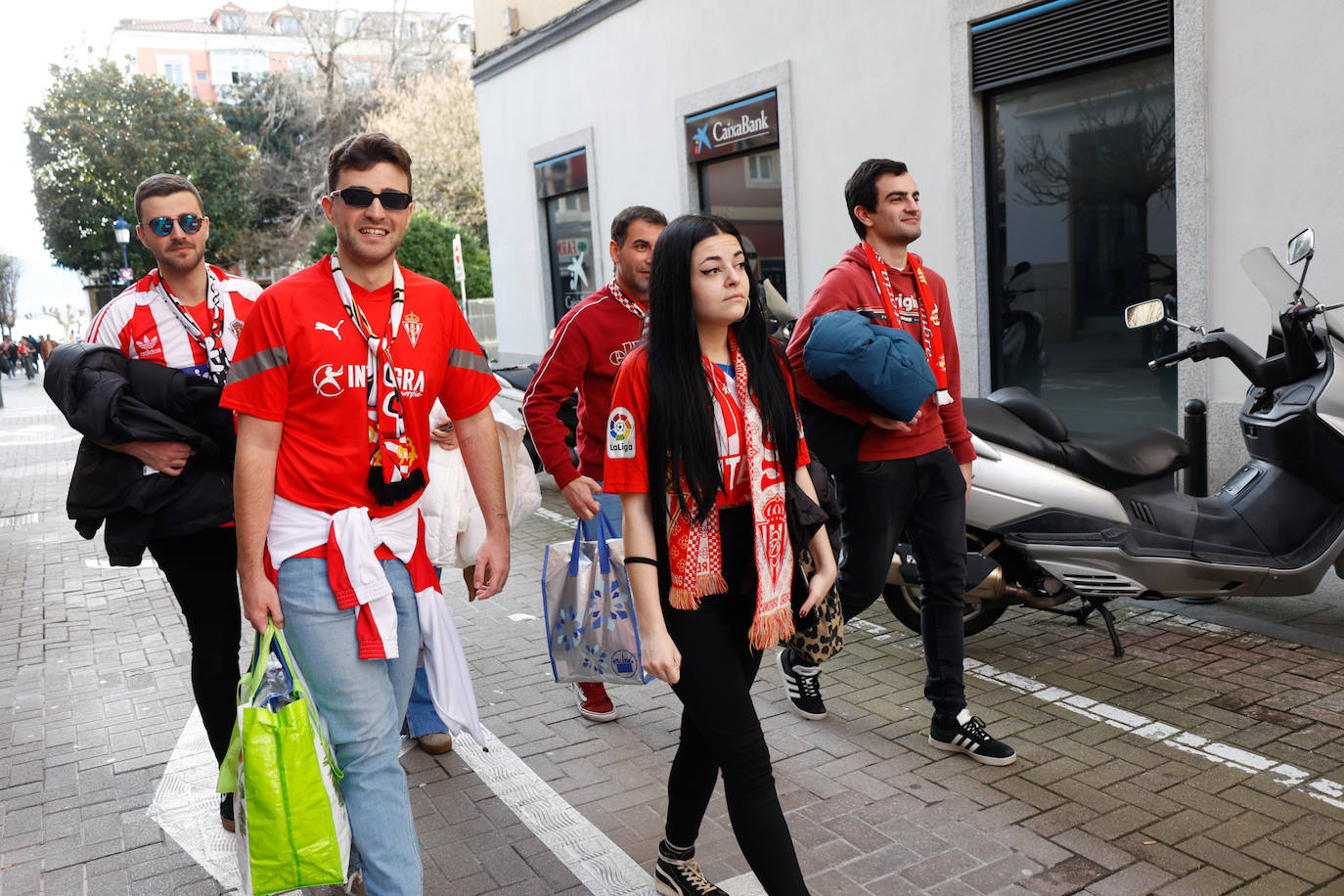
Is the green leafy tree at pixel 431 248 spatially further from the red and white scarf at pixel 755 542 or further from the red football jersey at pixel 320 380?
the red and white scarf at pixel 755 542

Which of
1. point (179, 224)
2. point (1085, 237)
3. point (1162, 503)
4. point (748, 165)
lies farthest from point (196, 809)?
point (748, 165)

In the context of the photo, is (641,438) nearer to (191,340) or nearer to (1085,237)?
(191,340)

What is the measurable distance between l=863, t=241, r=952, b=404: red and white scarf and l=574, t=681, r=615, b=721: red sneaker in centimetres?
178

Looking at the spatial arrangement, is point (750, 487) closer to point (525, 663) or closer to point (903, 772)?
point (903, 772)

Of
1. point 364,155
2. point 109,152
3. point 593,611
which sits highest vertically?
point 109,152

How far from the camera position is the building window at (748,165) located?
456 inches

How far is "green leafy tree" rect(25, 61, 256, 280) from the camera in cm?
3316

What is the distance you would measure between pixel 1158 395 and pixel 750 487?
20.6 feet

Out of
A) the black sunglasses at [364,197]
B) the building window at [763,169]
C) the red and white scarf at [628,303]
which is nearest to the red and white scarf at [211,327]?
the black sunglasses at [364,197]

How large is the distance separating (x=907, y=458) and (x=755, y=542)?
1.39m

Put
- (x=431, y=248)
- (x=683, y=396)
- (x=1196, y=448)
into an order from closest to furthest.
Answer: (x=683, y=396) < (x=1196, y=448) < (x=431, y=248)

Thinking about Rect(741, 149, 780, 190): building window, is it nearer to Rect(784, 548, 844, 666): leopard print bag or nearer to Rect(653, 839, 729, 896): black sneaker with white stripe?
Rect(784, 548, 844, 666): leopard print bag

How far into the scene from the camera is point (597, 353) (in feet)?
13.6

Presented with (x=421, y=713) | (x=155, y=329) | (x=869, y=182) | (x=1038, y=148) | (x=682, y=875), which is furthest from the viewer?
(x=1038, y=148)
